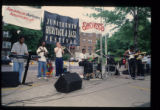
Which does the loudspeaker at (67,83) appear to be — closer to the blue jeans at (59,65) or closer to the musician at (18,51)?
the musician at (18,51)

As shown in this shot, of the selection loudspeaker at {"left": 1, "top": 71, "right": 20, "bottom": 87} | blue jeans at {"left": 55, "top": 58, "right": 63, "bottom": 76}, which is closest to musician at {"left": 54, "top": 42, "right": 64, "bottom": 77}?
blue jeans at {"left": 55, "top": 58, "right": 63, "bottom": 76}

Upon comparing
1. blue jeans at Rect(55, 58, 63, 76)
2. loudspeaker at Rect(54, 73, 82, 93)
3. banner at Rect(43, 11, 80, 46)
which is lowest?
loudspeaker at Rect(54, 73, 82, 93)

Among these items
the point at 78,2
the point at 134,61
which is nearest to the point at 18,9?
the point at 78,2

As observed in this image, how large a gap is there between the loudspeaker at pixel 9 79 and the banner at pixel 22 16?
6.16 feet

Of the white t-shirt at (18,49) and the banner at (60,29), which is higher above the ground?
the banner at (60,29)

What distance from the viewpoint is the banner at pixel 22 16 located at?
4723 mm

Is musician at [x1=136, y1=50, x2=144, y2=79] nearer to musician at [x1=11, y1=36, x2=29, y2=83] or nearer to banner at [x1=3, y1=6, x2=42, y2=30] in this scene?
banner at [x1=3, y1=6, x2=42, y2=30]

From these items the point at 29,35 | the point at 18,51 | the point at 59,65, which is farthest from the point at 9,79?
the point at 29,35

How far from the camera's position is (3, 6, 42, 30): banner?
472 centimetres

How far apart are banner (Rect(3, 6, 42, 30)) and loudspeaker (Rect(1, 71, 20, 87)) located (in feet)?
6.16

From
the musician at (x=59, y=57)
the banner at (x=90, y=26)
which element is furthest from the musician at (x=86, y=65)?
the banner at (x=90, y=26)

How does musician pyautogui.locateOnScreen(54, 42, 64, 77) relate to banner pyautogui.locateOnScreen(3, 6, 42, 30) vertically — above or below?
below
